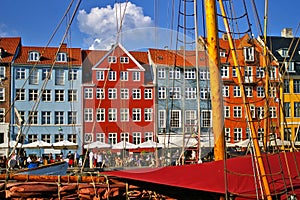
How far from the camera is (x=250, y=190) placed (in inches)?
207

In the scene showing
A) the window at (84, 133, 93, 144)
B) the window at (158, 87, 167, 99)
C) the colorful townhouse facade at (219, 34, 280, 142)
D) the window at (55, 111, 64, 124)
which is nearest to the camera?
the colorful townhouse facade at (219, 34, 280, 142)

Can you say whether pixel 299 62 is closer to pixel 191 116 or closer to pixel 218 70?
pixel 191 116

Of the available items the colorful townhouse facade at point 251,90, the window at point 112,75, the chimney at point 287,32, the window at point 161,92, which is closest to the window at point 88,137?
the colorful townhouse facade at point 251,90

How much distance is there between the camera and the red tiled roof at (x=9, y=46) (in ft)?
144

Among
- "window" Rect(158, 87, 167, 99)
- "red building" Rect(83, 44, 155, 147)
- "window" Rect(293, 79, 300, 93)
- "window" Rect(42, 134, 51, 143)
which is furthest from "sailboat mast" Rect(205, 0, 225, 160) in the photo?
"window" Rect(293, 79, 300, 93)

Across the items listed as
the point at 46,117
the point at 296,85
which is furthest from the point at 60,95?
the point at 296,85

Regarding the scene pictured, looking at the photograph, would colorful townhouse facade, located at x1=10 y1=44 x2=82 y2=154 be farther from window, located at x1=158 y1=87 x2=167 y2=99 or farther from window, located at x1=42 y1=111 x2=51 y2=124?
window, located at x1=158 y1=87 x2=167 y2=99

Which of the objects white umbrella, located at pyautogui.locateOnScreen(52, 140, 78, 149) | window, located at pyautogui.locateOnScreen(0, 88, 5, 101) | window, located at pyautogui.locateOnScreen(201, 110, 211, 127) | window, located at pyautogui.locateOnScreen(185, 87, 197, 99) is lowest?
white umbrella, located at pyautogui.locateOnScreen(52, 140, 78, 149)

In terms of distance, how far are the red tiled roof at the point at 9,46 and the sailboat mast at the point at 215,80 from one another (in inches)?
1546

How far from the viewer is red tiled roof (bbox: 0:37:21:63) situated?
43.9 m

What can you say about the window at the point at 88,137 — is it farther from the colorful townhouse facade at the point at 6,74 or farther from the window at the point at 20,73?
the window at the point at 20,73

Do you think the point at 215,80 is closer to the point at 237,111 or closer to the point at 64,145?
Result: the point at 64,145

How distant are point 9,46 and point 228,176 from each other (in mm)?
42060

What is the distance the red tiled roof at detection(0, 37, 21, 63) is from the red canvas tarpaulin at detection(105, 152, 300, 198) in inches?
1566
